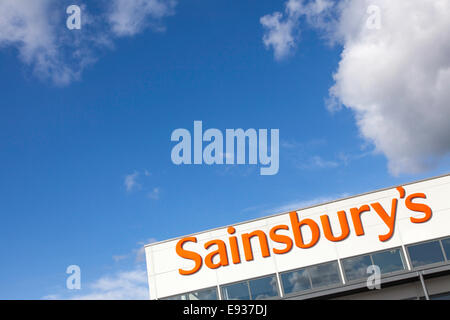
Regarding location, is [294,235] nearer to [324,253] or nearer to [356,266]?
[324,253]

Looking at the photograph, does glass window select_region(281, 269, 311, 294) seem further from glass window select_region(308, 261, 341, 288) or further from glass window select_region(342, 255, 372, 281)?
glass window select_region(342, 255, 372, 281)

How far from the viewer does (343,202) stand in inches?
918

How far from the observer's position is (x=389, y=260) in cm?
→ 2131

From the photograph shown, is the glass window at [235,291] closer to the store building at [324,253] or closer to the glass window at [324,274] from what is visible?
the store building at [324,253]

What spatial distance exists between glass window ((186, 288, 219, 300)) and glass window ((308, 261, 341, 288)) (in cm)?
564

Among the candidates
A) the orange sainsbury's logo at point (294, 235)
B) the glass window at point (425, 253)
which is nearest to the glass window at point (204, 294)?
the orange sainsbury's logo at point (294, 235)

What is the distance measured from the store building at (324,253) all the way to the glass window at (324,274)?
5cm

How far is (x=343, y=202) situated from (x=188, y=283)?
407 inches

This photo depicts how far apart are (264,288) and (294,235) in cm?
347
